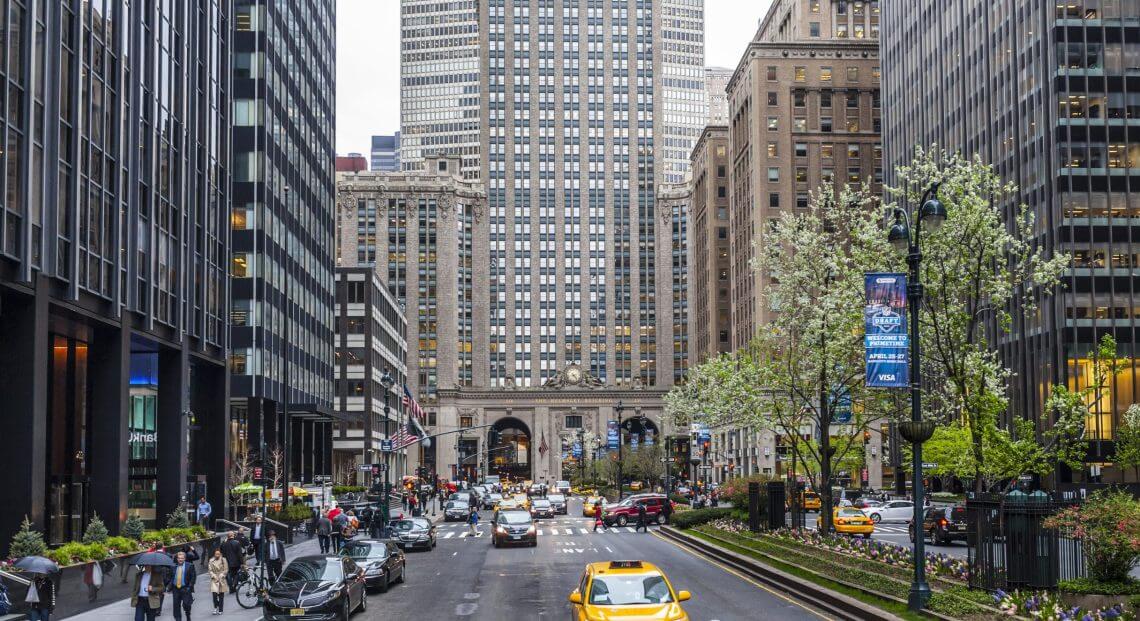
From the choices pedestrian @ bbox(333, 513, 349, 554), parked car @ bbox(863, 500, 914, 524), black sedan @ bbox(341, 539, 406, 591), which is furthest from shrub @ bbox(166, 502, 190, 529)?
parked car @ bbox(863, 500, 914, 524)

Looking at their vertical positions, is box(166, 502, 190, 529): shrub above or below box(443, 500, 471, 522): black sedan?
above

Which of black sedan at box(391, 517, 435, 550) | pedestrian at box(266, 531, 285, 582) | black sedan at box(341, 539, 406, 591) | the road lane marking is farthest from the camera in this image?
black sedan at box(391, 517, 435, 550)

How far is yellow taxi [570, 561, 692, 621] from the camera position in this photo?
20375mm

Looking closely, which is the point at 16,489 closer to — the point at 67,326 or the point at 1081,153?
the point at 67,326

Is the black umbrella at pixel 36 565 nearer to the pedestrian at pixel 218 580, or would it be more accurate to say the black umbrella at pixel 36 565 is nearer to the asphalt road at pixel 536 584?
the pedestrian at pixel 218 580

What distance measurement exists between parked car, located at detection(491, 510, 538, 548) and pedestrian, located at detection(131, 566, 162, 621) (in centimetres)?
2610

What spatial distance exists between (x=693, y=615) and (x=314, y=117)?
75.4m

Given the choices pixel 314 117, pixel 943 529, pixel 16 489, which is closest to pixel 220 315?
pixel 16 489

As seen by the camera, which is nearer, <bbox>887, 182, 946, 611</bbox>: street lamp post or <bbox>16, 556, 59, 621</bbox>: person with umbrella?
<bbox>887, 182, 946, 611</bbox>: street lamp post

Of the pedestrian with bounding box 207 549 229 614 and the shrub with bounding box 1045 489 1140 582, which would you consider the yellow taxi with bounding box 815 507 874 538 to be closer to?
the shrub with bounding box 1045 489 1140 582

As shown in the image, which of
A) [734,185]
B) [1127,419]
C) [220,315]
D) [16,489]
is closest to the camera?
[16,489]

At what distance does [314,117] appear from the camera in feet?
308

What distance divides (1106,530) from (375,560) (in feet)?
63.3

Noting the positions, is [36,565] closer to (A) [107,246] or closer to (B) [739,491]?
(A) [107,246]
